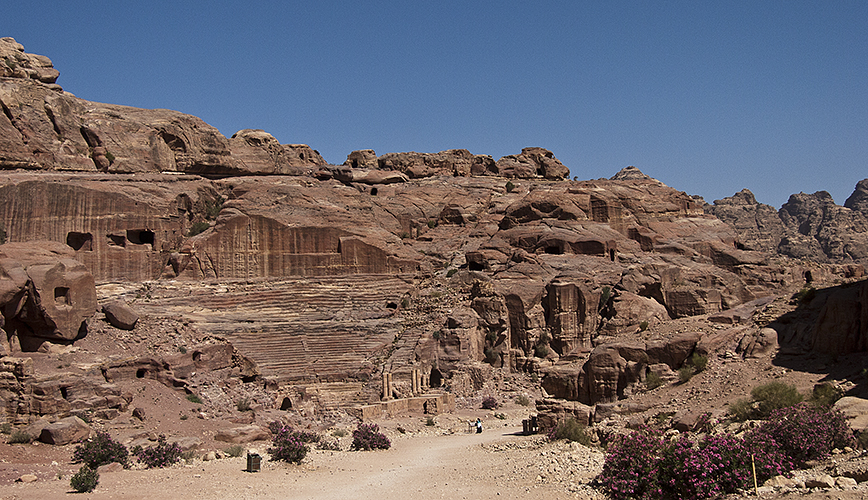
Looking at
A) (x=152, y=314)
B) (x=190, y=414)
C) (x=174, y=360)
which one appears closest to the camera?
(x=190, y=414)

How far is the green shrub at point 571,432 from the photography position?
2181 cm

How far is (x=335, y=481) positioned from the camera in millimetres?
20062

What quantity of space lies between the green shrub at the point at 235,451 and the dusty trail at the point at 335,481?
363mm

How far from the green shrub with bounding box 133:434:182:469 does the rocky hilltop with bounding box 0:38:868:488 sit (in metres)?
4.58

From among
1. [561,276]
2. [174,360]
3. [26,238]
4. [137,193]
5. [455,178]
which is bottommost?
[174,360]

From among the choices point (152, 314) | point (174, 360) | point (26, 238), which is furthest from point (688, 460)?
point (26, 238)

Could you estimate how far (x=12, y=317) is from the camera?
28609 mm

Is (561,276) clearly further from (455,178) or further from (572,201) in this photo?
(455,178)

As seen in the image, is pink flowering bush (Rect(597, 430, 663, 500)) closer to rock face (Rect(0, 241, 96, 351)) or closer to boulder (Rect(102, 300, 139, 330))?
rock face (Rect(0, 241, 96, 351))

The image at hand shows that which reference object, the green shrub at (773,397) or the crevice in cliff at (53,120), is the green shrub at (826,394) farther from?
the crevice in cliff at (53,120)

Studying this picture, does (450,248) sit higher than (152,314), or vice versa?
(450,248)

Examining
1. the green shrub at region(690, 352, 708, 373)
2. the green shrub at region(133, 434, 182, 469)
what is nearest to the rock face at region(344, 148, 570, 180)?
the green shrub at region(690, 352, 708, 373)

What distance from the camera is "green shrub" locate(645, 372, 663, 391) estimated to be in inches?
961

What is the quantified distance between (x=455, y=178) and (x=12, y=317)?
156ft
